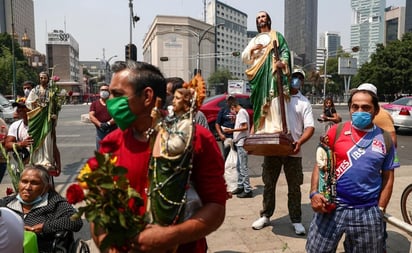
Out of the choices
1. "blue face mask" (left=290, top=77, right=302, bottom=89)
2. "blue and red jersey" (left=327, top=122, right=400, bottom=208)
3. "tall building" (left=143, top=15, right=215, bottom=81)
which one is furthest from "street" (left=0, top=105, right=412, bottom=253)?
"tall building" (left=143, top=15, right=215, bottom=81)

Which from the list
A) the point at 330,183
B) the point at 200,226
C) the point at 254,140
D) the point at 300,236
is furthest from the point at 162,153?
the point at 300,236

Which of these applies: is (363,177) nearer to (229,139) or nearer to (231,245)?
(231,245)

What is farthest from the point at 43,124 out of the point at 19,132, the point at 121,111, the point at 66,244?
the point at 121,111

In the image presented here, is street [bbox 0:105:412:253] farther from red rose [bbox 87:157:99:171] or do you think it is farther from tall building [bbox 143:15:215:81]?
tall building [bbox 143:15:215:81]

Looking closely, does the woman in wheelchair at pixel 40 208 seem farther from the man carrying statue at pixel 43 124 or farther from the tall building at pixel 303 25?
the tall building at pixel 303 25

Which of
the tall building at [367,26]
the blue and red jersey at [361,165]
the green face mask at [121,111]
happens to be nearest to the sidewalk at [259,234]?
the blue and red jersey at [361,165]

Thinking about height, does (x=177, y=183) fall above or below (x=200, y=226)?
above

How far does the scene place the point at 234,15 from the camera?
13425 centimetres

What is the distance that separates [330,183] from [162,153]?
5.14ft

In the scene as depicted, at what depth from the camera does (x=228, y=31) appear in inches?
5138

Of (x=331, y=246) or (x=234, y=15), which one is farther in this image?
(x=234, y=15)

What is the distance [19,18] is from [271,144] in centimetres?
11049

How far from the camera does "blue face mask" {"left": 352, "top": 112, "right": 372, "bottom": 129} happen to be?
8.31ft

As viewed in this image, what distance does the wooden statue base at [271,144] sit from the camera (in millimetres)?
4035
